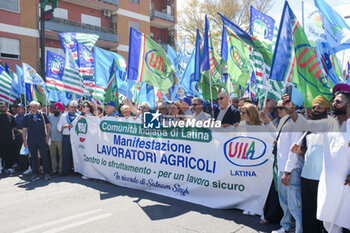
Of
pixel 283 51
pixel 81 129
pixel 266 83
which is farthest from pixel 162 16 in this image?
pixel 283 51

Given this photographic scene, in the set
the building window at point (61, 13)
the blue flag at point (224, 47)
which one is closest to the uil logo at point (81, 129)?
the blue flag at point (224, 47)

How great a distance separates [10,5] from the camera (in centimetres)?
2244

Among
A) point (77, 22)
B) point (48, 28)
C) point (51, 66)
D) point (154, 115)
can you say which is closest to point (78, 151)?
point (154, 115)

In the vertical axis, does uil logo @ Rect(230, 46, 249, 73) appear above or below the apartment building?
below

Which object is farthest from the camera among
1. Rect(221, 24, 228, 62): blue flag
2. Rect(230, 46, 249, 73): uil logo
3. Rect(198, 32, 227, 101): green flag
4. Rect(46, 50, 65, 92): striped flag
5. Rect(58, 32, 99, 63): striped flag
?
Rect(46, 50, 65, 92): striped flag

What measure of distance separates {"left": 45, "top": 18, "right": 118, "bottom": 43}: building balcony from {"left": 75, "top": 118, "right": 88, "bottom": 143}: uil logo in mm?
18603

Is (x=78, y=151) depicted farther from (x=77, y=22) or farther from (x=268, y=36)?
(x=77, y=22)

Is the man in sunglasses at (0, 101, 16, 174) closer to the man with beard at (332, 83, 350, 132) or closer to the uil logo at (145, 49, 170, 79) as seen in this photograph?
the uil logo at (145, 49, 170, 79)

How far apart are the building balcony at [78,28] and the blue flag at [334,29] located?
2225cm

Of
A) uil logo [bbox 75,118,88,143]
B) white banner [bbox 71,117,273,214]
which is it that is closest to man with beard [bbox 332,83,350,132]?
white banner [bbox 71,117,273,214]

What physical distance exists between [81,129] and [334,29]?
6.01m

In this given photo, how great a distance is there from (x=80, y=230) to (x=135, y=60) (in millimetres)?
4916

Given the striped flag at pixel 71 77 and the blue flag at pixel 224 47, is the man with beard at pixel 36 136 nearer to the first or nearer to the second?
the striped flag at pixel 71 77

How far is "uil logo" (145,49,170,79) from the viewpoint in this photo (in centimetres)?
806
